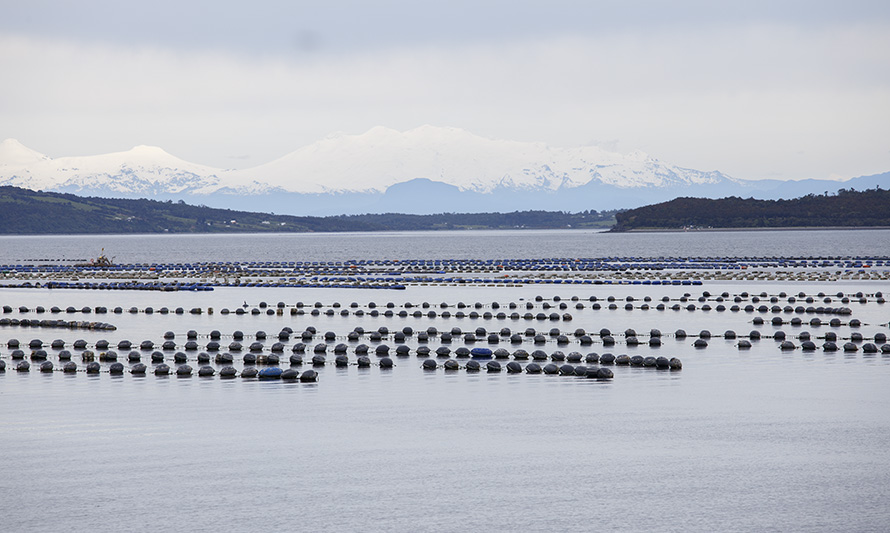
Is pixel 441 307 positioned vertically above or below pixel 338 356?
below

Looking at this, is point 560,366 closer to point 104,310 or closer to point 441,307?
point 441,307

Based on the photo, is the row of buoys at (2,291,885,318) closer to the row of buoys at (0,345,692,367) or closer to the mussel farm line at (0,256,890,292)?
the row of buoys at (0,345,692,367)

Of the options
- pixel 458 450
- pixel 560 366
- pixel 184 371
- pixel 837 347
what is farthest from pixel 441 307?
pixel 458 450

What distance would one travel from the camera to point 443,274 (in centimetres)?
12419

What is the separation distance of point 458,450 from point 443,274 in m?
97.0

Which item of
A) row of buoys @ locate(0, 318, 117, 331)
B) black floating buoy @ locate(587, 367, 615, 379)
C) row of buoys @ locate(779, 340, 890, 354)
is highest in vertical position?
row of buoys @ locate(0, 318, 117, 331)

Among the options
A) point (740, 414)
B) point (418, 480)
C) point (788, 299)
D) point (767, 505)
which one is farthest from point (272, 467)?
point (788, 299)

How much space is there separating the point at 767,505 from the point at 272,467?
11.6 meters

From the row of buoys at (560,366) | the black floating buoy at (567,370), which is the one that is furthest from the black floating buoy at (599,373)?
the black floating buoy at (567,370)

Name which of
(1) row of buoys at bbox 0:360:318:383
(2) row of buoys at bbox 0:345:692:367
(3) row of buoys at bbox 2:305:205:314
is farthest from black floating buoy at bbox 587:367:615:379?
(3) row of buoys at bbox 2:305:205:314

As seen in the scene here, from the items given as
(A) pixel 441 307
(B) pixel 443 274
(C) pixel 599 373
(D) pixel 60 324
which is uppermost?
(D) pixel 60 324

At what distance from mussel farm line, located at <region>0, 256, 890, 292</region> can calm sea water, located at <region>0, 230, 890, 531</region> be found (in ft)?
194

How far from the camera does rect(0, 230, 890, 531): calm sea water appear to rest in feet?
70.2

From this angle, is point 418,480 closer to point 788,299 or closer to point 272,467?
point 272,467
